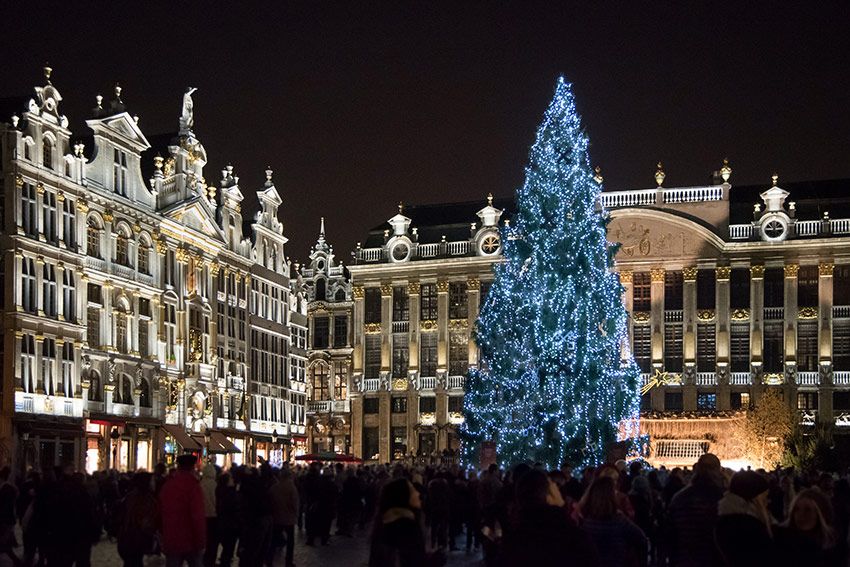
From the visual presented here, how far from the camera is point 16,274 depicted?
163 feet

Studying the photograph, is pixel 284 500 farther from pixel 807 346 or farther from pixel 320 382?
pixel 320 382

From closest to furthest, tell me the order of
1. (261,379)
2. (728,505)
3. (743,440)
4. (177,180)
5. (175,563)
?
(728,505), (175,563), (177,180), (743,440), (261,379)

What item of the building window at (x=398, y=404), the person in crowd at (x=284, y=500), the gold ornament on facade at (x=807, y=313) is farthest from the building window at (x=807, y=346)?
the person in crowd at (x=284, y=500)

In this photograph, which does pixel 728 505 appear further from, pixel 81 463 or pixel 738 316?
pixel 738 316

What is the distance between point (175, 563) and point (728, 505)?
259 inches

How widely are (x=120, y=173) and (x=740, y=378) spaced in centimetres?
3456

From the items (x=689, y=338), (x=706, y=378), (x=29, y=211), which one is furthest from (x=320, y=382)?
(x=29, y=211)

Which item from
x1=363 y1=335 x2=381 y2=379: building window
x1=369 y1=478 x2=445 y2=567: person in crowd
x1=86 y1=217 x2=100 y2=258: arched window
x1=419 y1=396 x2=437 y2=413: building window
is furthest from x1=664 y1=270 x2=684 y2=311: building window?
x1=369 y1=478 x2=445 y2=567: person in crowd

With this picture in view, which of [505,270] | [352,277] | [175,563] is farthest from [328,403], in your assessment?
[175,563]

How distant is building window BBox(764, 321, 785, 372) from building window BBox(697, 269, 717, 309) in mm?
3211

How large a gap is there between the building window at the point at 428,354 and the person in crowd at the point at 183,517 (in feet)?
221

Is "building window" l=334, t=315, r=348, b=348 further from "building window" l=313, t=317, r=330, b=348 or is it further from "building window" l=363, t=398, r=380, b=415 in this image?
"building window" l=363, t=398, r=380, b=415

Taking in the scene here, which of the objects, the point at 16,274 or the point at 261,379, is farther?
the point at 261,379

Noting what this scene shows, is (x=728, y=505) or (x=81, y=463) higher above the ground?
(x=728, y=505)
